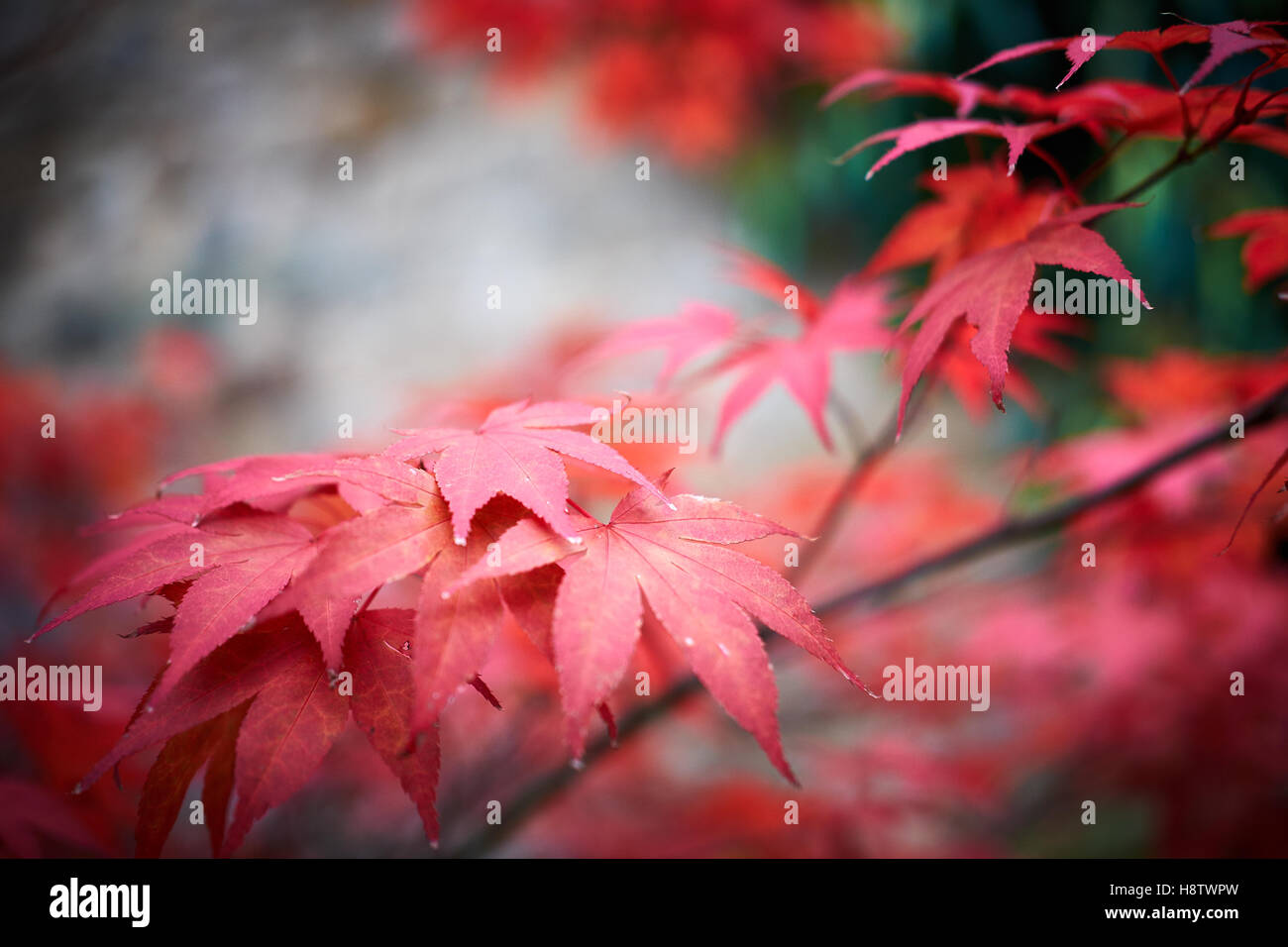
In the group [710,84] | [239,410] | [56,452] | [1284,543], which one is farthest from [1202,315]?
[56,452]

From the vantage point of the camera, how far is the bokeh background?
Result: 1.31 metres

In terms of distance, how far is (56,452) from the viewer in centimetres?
223

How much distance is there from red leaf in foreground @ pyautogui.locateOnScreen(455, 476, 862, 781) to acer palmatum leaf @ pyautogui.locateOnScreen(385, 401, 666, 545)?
2 centimetres

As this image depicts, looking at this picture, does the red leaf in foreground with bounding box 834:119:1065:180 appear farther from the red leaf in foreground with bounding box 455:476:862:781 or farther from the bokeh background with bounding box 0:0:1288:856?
the bokeh background with bounding box 0:0:1288:856

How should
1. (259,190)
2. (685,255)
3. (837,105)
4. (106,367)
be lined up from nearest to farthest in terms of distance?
(837,105) → (106,367) → (259,190) → (685,255)

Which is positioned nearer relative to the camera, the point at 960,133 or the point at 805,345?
the point at 960,133

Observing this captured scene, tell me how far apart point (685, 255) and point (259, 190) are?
1620 millimetres

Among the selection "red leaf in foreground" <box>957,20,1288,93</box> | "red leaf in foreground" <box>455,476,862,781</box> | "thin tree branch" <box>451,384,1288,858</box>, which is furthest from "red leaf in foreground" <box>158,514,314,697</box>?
"red leaf in foreground" <box>957,20,1288,93</box>

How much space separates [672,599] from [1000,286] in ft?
1.10

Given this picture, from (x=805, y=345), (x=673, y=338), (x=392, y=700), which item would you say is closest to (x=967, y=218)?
(x=805, y=345)

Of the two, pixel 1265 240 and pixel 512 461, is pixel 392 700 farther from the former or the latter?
pixel 1265 240

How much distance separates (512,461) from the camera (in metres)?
0.45

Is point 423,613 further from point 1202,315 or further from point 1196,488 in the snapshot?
point 1202,315

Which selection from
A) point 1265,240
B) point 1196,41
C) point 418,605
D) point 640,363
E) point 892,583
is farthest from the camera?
point 640,363
